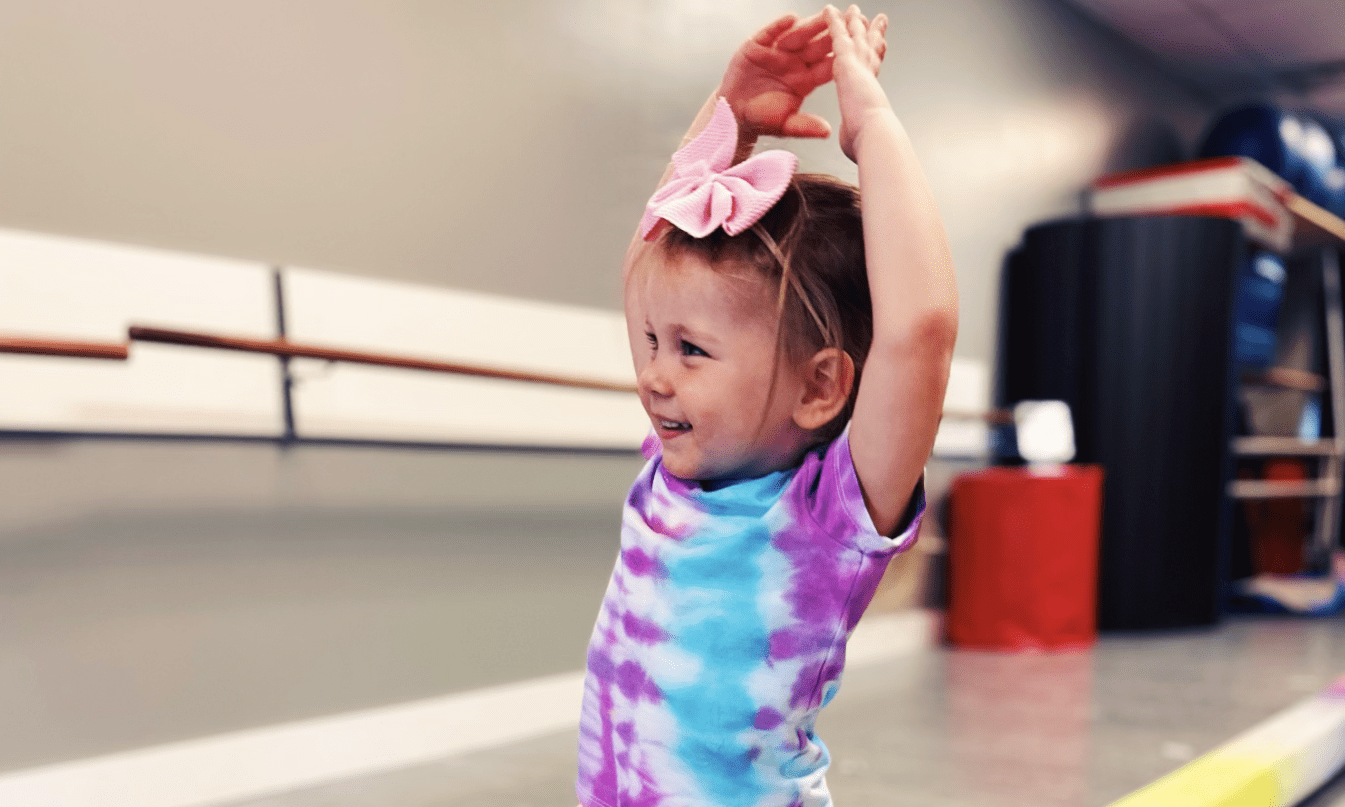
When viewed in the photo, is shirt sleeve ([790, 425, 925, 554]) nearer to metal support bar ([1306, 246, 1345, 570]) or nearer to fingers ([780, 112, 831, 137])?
fingers ([780, 112, 831, 137])

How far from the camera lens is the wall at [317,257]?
168 cm

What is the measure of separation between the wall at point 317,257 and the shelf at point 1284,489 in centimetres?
304

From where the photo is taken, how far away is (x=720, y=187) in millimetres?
744

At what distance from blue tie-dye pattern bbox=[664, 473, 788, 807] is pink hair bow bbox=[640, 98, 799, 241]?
21cm

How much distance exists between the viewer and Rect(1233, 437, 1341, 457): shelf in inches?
177

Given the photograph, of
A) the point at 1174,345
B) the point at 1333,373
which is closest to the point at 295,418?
the point at 1174,345

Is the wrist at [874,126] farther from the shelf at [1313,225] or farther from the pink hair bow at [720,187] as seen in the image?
the shelf at [1313,225]

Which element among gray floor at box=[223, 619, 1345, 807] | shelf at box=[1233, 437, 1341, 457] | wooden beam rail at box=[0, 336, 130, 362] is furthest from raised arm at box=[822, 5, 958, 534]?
shelf at box=[1233, 437, 1341, 457]

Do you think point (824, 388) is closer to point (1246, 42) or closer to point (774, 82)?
point (774, 82)

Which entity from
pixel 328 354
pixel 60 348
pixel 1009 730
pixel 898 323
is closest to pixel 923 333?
pixel 898 323

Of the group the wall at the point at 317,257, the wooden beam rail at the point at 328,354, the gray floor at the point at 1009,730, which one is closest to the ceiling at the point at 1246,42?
the wall at the point at 317,257

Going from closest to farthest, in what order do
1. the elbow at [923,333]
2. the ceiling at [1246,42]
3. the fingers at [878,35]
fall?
1. the elbow at [923,333]
2. the fingers at [878,35]
3. the ceiling at [1246,42]

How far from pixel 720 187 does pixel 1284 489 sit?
15.4 feet

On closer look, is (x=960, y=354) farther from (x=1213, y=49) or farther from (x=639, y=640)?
(x=639, y=640)
